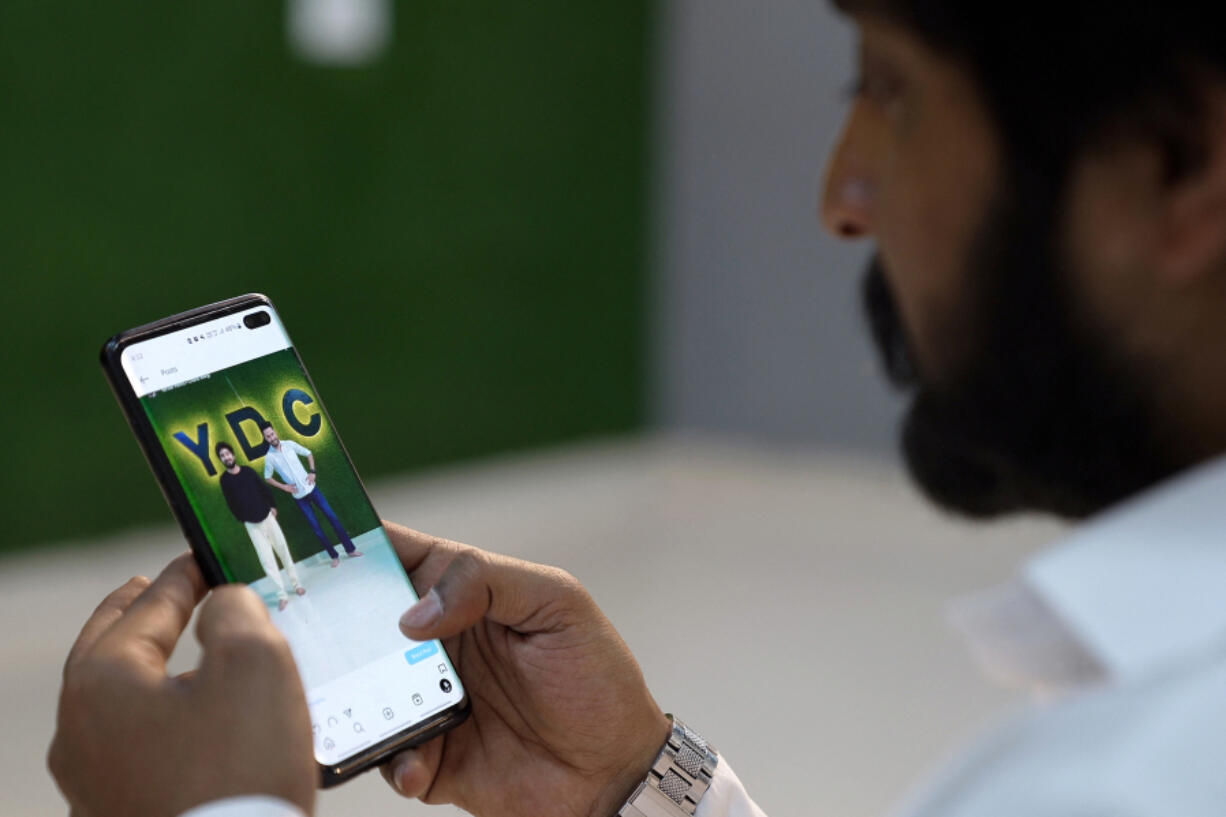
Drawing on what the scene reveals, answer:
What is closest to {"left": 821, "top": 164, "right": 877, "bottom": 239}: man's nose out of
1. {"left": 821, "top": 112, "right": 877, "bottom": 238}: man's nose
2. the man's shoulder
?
{"left": 821, "top": 112, "right": 877, "bottom": 238}: man's nose

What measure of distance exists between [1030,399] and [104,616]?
1.55 ft

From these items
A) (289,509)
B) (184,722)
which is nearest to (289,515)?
(289,509)

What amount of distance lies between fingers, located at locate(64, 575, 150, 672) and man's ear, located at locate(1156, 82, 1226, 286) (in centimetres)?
52

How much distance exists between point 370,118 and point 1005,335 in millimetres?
2767

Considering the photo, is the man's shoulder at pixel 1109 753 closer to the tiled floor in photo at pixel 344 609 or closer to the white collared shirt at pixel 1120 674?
the white collared shirt at pixel 1120 674

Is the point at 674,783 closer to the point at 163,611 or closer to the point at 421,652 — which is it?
the point at 421,652

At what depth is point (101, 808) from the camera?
2.07 feet

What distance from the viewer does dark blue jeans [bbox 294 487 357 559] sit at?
2.80ft

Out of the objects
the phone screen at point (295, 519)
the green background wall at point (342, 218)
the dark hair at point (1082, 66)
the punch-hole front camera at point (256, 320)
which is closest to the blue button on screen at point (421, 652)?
the phone screen at point (295, 519)

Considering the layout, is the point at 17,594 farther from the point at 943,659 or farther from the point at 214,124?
the point at 943,659

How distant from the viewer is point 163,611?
2.29 ft

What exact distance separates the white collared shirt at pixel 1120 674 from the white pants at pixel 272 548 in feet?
0.87

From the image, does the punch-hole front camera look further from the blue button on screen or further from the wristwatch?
the wristwatch

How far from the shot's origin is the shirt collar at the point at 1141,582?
19.1 inches
